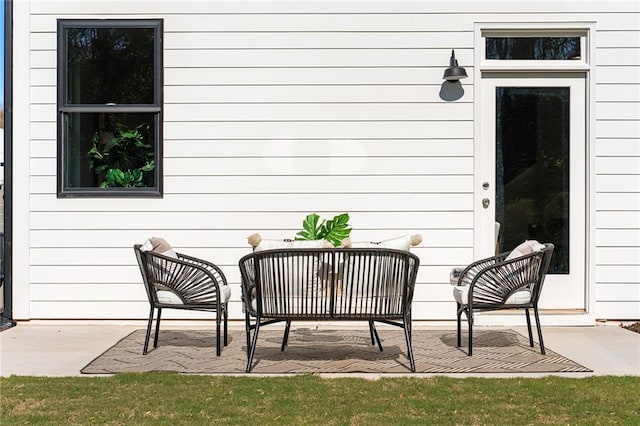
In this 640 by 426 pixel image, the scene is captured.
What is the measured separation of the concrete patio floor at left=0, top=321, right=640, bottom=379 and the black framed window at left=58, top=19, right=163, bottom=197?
3.42 ft

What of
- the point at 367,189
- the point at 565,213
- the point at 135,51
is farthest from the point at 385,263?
the point at 135,51

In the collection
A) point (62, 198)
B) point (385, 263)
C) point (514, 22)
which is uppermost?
point (514, 22)

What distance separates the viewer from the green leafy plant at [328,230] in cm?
479

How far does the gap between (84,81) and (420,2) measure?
8.88ft

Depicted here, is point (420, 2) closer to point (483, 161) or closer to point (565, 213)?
point (483, 161)

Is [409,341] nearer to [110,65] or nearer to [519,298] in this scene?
[519,298]

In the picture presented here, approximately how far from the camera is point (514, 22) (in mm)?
5355

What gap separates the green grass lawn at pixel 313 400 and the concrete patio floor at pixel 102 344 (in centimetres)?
28

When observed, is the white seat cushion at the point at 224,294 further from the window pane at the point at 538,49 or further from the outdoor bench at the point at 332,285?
the window pane at the point at 538,49

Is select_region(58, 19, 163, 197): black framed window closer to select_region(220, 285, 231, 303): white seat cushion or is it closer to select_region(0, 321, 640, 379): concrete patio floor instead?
select_region(0, 321, 640, 379): concrete patio floor

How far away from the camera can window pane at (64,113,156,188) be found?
A: 215 inches

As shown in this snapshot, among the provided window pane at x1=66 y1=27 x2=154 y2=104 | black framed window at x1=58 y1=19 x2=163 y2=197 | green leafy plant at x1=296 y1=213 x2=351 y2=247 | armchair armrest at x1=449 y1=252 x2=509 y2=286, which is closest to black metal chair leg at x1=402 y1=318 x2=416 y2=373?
armchair armrest at x1=449 y1=252 x2=509 y2=286

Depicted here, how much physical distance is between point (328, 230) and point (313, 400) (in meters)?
1.85

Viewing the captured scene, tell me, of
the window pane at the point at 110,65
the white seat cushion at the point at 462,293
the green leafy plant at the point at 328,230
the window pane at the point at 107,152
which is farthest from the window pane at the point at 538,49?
the window pane at the point at 107,152
